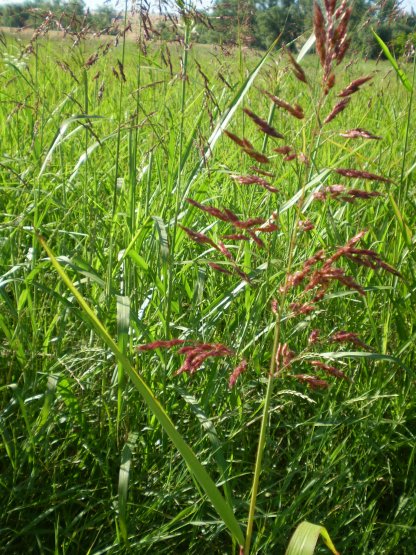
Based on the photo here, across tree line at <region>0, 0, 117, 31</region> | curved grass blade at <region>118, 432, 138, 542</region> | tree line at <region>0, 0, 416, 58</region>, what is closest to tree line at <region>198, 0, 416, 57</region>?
tree line at <region>0, 0, 416, 58</region>

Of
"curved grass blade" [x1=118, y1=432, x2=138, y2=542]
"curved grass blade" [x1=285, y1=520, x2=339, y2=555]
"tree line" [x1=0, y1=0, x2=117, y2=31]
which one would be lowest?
"curved grass blade" [x1=118, y1=432, x2=138, y2=542]

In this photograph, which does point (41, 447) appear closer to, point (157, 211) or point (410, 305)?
point (157, 211)

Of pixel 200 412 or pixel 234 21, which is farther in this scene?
pixel 234 21

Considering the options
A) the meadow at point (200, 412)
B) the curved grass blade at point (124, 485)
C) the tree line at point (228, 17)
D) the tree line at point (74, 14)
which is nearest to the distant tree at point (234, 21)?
the tree line at point (228, 17)

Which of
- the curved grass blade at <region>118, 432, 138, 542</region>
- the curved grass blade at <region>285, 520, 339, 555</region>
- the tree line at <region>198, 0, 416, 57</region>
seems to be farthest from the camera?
the tree line at <region>198, 0, 416, 57</region>

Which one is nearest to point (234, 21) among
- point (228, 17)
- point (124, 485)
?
point (228, 17)

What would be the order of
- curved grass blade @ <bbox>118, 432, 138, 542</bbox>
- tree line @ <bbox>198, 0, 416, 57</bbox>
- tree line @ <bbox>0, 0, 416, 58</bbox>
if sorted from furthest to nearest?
tree line @ <bbox>198, 0, 416, 57</bbox> < tree line @ <bbox>0, 0, 416, 58</bbox> < curved grass blade @ <bbox>118, 432, 138, 542</bbox>

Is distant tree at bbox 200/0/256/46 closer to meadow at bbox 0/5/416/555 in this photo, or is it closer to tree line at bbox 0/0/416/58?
tree line at bbox 0/0/416/58

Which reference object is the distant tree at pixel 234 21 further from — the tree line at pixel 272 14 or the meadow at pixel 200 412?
the meadow at pixel 200 412

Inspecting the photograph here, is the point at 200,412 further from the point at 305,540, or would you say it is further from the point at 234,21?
the point at 234,21

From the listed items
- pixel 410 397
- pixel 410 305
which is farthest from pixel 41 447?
pixel 410 305

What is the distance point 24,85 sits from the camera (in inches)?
138

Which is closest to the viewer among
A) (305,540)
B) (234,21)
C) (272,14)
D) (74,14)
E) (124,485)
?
(305,540)

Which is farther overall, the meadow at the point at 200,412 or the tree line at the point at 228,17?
the tree line at the point at 228,17
